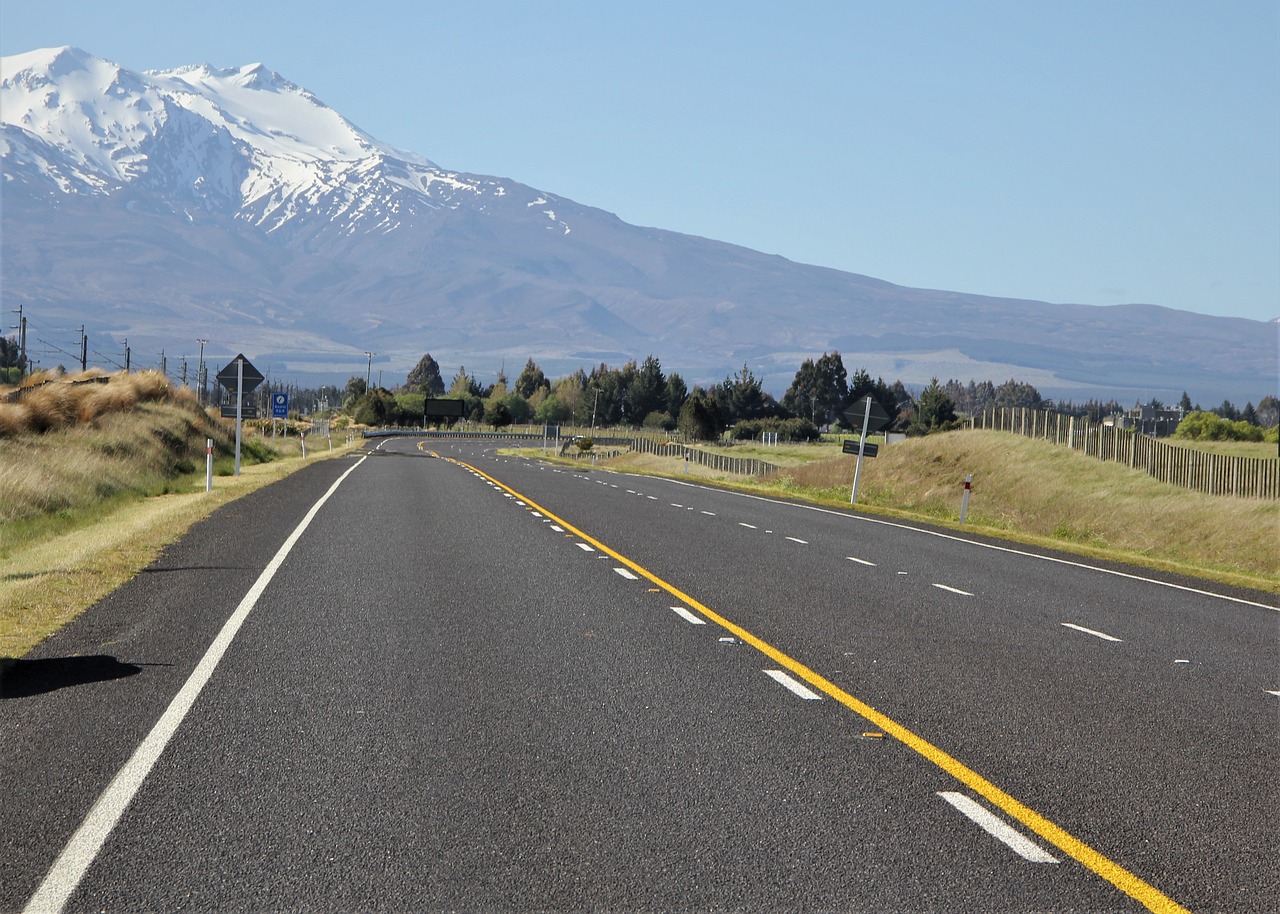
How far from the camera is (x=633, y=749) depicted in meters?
7.68

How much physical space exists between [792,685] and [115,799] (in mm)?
4626

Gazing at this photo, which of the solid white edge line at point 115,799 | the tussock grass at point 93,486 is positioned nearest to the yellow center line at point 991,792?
the solid white edge line at point 115,799

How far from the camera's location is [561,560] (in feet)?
58.3

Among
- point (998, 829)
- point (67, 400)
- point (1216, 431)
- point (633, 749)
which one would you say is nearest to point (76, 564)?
point (633, 749)

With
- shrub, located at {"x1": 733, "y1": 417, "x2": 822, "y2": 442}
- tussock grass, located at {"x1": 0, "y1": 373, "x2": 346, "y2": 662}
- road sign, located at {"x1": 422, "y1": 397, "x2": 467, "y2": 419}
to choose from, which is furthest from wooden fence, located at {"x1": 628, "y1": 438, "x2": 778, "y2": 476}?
road sign, located at {"x1": 422, "y1": 397, "x2": 467, "y2": 419}

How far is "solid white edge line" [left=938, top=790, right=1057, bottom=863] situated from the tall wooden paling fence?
87.4 ft

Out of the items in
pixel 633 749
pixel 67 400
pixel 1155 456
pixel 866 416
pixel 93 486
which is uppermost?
pixel 866 416

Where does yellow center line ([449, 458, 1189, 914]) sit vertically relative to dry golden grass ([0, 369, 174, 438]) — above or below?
below

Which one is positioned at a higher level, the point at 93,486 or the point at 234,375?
the point at 234,375

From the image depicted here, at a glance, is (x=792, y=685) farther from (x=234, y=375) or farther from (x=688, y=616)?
(x=234, y=375)

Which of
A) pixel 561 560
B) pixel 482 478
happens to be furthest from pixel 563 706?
pixel 482 478

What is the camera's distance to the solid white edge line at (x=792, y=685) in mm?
9164

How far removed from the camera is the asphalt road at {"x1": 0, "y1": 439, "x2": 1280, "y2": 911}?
223 inches

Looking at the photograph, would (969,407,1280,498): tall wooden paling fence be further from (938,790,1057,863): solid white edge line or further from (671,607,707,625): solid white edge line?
(938,790,1057,863): solid white edge line
